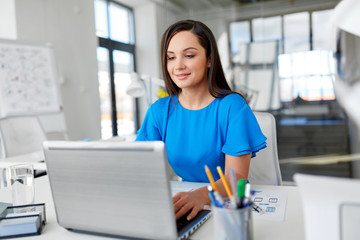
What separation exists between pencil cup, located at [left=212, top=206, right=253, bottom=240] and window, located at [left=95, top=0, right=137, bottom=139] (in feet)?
14.2

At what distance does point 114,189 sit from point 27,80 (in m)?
3.19

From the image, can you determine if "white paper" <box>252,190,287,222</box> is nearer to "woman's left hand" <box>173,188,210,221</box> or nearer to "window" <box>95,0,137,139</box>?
"woman's left hand" <box>173,188,210,221</box>

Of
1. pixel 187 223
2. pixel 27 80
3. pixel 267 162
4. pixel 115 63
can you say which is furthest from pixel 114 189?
pixel 115 63

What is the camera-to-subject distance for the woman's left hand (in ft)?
2.55

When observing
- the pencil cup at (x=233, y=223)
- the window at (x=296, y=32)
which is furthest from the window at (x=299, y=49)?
the pencil cup at (x=233, y=223)

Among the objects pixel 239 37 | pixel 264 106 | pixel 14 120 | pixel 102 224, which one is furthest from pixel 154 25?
pixel 102 224

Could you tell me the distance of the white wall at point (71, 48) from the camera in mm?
3766

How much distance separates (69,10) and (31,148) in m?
2.17

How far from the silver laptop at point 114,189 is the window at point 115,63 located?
13.7 ft

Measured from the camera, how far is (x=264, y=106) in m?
4.72

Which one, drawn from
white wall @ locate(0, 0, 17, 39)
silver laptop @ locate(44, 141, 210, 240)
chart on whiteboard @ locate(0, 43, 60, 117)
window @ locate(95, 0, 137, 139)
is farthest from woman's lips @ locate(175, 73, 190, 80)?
window @ locate(95, 0, 137, 139)

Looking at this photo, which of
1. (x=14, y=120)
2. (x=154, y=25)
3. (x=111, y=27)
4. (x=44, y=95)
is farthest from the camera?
(x=154, y=25)

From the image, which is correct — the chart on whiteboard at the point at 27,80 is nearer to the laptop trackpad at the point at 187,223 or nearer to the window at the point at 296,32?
the laptop trackpad at the point at 187,223

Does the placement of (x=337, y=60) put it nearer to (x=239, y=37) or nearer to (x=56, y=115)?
(x=56, y=115)
